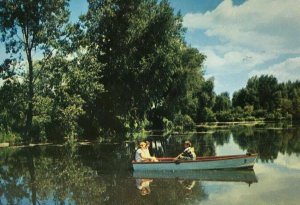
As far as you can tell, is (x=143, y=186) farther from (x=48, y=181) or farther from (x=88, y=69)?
(x=88, y=69)

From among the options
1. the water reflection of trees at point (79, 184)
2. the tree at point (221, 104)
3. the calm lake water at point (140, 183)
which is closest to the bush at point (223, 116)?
the tree at point (221, 104)

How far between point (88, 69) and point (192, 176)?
27334 millimetres

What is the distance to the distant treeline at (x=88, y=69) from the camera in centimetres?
4709

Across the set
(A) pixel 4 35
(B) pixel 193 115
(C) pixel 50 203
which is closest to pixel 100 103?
(A) pixel 4 35

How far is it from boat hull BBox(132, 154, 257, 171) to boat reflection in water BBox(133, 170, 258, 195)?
0.29m

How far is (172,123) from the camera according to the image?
224 ft

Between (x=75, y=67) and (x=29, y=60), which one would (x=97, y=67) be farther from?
(x=29, y=60)

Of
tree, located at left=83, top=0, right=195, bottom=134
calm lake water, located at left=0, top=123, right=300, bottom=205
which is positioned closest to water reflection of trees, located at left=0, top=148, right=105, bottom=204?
calm lake water, located at left=0, top=123, right=300, bottom=205

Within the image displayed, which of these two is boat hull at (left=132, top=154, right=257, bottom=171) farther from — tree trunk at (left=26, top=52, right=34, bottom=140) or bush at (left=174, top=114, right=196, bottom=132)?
bush at (left=174, top=114, right=196, bottom=132)

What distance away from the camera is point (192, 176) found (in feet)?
77.4

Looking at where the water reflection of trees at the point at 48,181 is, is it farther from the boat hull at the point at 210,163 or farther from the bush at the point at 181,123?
the bush at the point at 181,123

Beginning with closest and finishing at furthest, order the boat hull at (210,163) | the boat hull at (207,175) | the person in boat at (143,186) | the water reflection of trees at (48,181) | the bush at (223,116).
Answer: the water reflection of trees at (48,181) → the person in boat at (143,186) → the boat hull at (207,175) → the boat hull at (210,163) → the bush at (223,116)

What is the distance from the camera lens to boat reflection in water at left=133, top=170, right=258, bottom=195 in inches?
846

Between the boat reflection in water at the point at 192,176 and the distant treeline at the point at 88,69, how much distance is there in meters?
23.2
